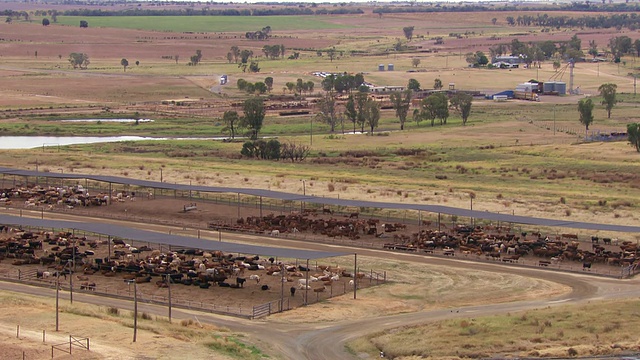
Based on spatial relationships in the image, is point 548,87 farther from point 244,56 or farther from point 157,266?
point 157,266

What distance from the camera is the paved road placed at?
1409 inches

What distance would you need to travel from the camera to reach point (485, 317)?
3909 cm

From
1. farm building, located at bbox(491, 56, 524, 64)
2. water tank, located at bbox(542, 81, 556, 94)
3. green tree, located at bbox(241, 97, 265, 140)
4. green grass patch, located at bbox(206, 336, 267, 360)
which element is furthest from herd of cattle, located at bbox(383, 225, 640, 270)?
farm building, located at bbox(491, 56, 524, 64)

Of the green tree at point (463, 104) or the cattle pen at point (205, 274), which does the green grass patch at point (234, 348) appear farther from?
the green tree at point (463, 104)

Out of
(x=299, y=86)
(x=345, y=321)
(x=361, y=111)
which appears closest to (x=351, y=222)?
(x=345, y=321)

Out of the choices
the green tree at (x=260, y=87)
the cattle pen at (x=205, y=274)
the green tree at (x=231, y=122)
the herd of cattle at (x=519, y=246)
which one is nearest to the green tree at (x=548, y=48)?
the green tree at (x=260, y=87)

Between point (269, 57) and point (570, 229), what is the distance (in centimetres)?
14270

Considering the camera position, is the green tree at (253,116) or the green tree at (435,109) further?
the green tree at (435,109)

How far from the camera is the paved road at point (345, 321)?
117 ft

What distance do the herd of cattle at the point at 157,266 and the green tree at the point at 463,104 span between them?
209ft

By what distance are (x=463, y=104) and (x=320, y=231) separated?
58.3m

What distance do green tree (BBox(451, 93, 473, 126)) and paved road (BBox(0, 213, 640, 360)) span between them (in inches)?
2462

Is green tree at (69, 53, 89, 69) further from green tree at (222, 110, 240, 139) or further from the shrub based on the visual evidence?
the shrub

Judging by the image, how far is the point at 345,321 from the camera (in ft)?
128
